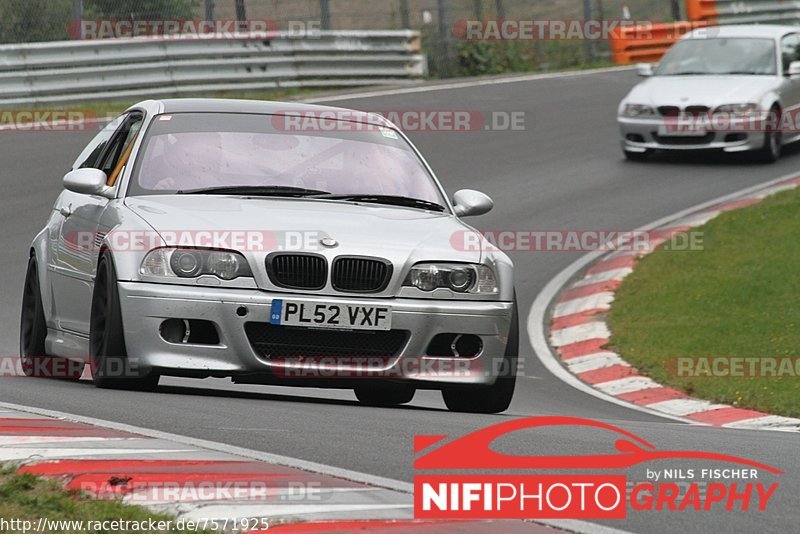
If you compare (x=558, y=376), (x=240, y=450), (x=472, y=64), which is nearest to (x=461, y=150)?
(x=472, y=64)

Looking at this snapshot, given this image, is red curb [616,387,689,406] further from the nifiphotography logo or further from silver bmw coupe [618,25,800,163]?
silver bmw coupe [618,25,800,163]

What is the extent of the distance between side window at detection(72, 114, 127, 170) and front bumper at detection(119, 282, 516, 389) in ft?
6.71

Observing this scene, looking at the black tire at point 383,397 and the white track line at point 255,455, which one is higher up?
the white track line at point 255,455

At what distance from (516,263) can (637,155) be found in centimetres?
544

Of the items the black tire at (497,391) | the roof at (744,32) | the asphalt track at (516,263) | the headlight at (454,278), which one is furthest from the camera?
the roof at (744,32)

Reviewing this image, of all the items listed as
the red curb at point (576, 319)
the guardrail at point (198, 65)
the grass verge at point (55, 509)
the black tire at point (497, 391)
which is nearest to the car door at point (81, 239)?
the black tire at point (497, 391)

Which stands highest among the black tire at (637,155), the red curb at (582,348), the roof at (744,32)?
the roof at (744,32)

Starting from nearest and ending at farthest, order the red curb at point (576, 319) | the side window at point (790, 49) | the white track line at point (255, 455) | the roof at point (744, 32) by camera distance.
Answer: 1. the white track line at point (255, 455)
2. the red curb at point (576, 319)
3. the side window at point (790, 49)
4. the roof at point (744, 32)

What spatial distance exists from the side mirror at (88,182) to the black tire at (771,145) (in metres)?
12.4

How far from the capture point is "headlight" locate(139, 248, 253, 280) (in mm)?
6770

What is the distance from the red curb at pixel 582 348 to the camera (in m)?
11.0

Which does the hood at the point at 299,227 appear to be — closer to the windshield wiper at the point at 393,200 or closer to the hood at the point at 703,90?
the windshield wiper at the point at 393,200

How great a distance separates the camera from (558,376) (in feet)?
33.7

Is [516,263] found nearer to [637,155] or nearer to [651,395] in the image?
[651,395]
